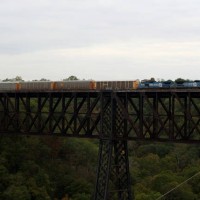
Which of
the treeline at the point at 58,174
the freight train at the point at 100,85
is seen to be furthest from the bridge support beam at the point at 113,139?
the treeline at the point at 58,174

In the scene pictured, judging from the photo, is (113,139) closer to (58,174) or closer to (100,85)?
(100,85)

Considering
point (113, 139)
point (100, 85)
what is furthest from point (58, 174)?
point (113, 139)

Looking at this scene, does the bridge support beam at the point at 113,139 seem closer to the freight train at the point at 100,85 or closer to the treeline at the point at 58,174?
the freight train at the point at 100,85

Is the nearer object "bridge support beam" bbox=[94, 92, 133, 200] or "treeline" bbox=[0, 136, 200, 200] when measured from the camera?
"bridge support beam" bbox=[94, 92, 133, 200]

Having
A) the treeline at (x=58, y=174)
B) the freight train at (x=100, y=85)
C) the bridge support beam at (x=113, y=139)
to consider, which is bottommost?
the treeline at (x=58, y=174)

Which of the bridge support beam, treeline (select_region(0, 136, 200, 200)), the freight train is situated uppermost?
the freight train

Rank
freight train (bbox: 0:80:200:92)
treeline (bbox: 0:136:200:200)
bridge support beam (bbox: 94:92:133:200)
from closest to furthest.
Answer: bridge support beam (bbox: 94:92:133:200) → freight train (bbox: 0:80:200:92) → treeline (bbox: 0:136:200:200)

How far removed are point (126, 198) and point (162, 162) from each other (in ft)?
191

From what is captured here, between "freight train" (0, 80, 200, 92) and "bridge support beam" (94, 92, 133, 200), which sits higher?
"freight train" (0, 80, 200, 92)

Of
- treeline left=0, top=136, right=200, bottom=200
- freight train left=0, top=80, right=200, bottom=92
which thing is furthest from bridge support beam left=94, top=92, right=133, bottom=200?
treeline left=0, top=136, right=200, bottom=200

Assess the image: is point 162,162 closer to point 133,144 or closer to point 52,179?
point 133,144

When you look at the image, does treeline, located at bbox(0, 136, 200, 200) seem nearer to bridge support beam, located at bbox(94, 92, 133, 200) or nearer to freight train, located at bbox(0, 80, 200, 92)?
freight train, located at bbox(0, 80, 200, 92)

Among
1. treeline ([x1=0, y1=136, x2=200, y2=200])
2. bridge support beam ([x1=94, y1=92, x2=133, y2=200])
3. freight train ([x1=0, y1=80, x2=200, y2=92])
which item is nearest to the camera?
bridge support beam ([x1=94, y1=92, x2=133, y2=200])

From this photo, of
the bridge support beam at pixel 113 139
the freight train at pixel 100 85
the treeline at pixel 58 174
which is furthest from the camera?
the treeline at pixel 58 174
